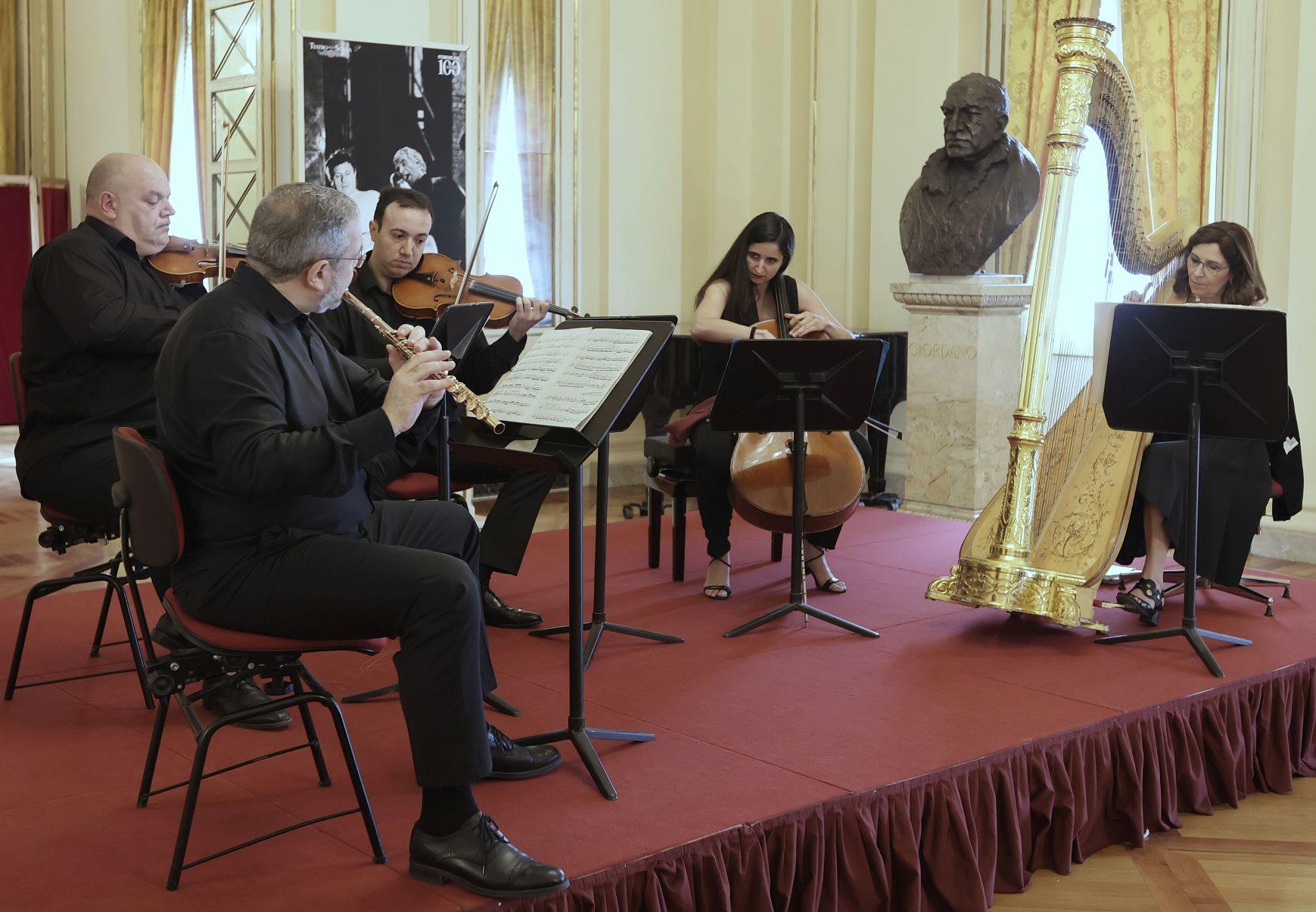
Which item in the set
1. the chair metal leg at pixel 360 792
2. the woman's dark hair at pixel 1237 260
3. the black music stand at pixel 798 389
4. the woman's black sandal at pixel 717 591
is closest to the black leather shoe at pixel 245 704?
the chair metal leg at pixel 360 792

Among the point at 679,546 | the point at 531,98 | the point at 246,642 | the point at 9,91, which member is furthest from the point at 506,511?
the point at 9,91

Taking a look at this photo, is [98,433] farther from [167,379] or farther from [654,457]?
[654,457]

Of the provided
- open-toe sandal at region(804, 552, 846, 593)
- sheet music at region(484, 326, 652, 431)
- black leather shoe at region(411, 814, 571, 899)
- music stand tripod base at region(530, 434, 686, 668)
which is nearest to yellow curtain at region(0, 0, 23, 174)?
music stand tripod base at region(530, 434, 686, 668)

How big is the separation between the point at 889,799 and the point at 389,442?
1.16 m

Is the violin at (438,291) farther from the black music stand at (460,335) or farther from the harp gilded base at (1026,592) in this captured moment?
the harp gilded base at (1026,592)

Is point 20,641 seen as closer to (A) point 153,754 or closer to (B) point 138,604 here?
(B) point 138,604

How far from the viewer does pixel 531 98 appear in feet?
22.4

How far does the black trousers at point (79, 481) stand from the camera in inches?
119

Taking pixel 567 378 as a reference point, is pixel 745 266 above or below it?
above

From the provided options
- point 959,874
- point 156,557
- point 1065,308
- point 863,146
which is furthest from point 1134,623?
point 863,146

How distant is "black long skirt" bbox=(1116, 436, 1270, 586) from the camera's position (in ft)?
12.4

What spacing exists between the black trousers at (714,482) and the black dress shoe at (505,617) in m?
0.65

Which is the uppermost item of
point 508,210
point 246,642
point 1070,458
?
point 508,210

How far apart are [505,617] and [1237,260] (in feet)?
7.87
